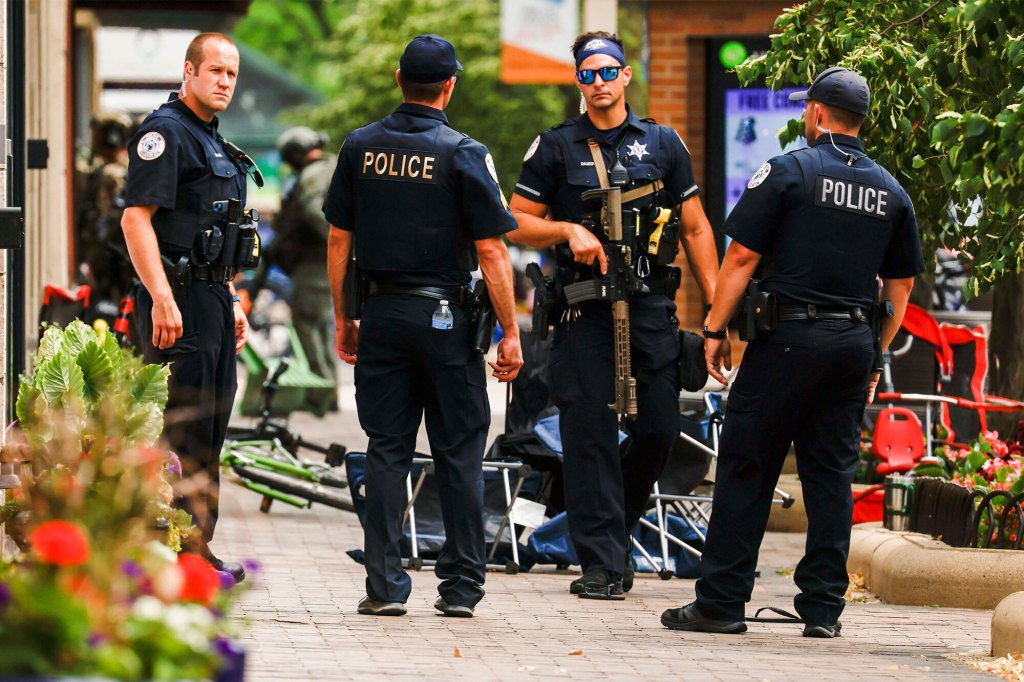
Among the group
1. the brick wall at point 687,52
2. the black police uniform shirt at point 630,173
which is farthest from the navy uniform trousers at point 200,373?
the brick wall at point 687,52

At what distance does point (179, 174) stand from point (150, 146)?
166 millimetres

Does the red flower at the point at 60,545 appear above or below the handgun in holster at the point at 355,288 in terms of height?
below

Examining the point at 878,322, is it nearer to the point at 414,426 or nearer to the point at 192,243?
the point at 414,426

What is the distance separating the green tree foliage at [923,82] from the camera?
6379 millimetres

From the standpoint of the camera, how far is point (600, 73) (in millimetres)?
7348

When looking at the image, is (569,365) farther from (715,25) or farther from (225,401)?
(715,25)

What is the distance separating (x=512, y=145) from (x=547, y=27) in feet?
83.1

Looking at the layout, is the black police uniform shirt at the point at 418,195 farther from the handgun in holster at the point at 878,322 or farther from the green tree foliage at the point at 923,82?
A: the green tree foliage at the point at 923,82


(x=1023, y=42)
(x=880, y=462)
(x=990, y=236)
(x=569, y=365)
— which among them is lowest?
(x=880, y=462)

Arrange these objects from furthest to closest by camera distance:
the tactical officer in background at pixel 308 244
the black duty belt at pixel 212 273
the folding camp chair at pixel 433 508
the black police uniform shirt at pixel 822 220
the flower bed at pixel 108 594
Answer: the tactical officer in background at pixel 308 244
the folding camp chair at pixel 433 508
the black duty belt at pixel 212 273
the black police uniform shirt at pixel 822 220
the flower bed at pixel 108 594

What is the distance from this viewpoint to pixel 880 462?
9.60 m

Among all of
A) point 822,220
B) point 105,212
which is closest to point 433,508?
point 822,220

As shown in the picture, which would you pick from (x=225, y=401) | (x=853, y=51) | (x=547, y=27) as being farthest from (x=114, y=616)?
(x=547, y=27)

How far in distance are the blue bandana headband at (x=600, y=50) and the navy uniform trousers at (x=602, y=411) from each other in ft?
3.18
